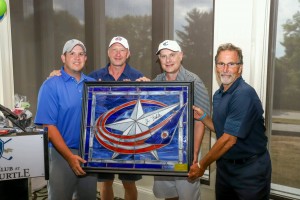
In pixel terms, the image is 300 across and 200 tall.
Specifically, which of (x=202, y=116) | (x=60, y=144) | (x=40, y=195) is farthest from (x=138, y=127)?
(x=40, y=195)

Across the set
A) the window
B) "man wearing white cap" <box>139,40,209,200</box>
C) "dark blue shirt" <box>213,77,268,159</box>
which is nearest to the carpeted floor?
"man wearing white cap" <box>139,40,209,200</box>

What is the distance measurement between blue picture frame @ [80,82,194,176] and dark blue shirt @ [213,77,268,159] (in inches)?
7.3

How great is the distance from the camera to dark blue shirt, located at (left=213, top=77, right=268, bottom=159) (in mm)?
1595

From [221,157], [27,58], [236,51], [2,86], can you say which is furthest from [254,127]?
[27,58]

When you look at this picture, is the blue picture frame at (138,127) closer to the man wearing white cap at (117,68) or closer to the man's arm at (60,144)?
the man's arm at (60,144)

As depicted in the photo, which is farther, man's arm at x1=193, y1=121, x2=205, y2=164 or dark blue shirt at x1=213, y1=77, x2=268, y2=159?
man's arm at x1=193, y1=121, x2=205, y2=164

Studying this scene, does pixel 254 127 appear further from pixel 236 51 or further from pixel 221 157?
pixel 236 51

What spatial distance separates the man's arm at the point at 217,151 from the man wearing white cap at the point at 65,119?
0.68 metres

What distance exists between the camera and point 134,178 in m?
2.33

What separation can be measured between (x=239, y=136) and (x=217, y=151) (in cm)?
17

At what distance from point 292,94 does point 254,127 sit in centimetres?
66

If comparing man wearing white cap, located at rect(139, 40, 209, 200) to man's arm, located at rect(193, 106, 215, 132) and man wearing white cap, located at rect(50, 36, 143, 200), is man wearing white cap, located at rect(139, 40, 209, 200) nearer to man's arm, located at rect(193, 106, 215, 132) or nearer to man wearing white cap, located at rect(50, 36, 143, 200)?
man's arm, located at rect(193, 106, 215, 132)

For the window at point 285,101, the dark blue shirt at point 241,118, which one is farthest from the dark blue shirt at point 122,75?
the window at point 285,101

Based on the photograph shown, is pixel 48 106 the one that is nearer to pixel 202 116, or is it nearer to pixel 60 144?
pixel 60 144
